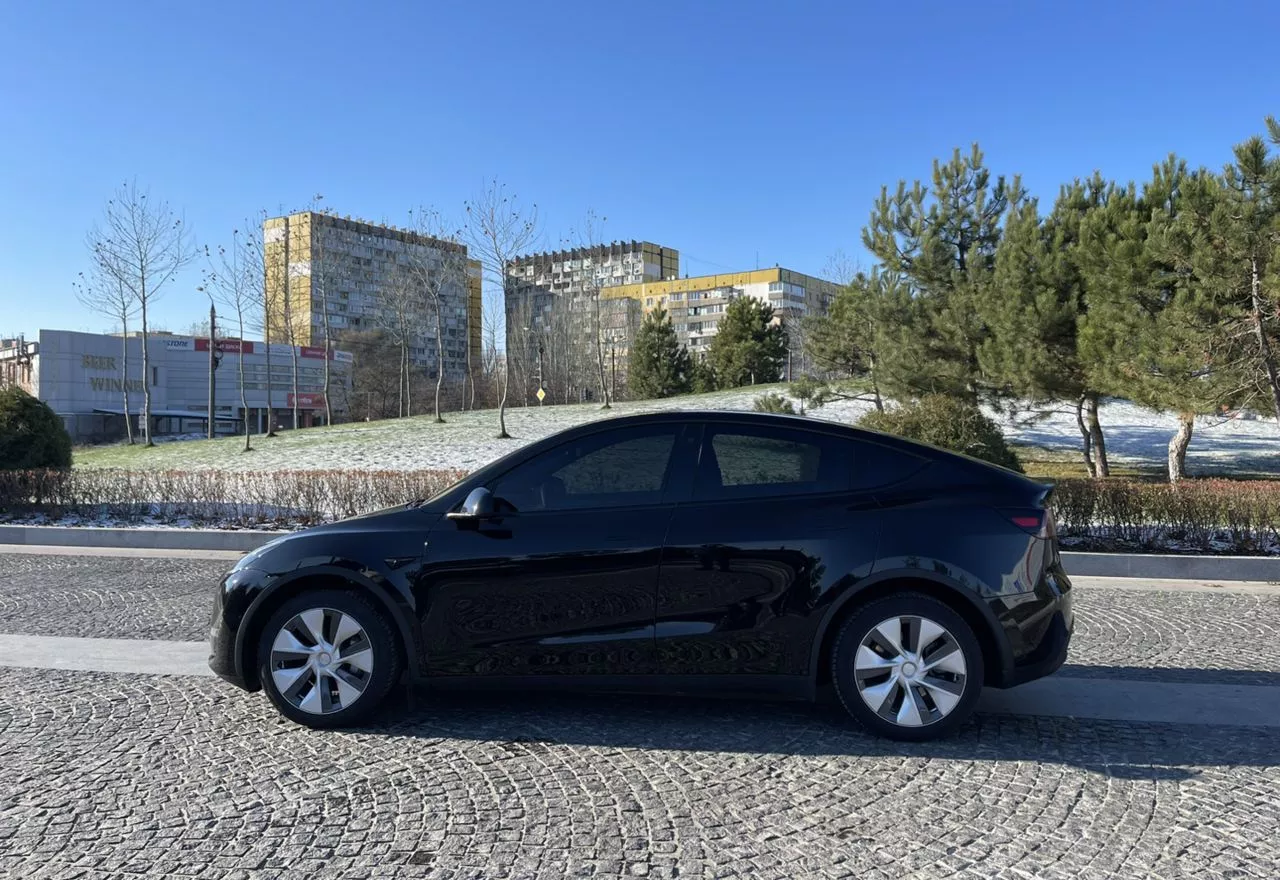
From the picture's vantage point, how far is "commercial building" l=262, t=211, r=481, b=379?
40.0 m

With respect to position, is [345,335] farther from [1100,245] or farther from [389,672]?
[389,672]

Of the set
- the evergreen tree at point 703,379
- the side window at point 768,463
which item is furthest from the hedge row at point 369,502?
the evergreen tree at point 703,379

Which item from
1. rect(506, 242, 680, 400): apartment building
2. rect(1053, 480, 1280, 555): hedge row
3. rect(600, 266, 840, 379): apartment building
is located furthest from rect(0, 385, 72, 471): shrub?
rect(600, 266, 840, 379): apartment building

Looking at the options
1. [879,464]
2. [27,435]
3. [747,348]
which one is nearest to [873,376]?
[27,435]

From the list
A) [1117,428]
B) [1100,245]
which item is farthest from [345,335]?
[1100,245]

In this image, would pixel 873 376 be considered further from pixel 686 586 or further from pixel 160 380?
pixel 160 380

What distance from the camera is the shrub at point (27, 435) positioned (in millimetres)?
14344

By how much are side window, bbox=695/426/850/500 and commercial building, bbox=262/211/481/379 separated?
107 ft

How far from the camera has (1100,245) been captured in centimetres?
1698

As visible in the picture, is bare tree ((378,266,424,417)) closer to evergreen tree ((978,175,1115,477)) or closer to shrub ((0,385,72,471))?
shrub ((0,385,72,471))

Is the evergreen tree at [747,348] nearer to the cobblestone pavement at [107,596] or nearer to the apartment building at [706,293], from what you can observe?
the cobblestone pavement at [107,596]

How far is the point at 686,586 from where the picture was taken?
4.23 metres

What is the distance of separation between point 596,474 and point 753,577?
3.06 feet

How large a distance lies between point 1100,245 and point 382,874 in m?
17.7
